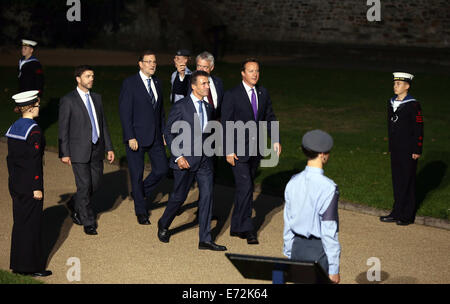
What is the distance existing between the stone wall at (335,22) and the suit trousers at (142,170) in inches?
934

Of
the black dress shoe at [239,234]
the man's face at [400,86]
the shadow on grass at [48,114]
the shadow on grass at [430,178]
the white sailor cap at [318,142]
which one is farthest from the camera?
the shadow on grass at [48,114]

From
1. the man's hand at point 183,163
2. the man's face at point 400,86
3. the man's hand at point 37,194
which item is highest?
the man's face at point 400,86

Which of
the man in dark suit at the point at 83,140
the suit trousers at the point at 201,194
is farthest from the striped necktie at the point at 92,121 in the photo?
the suit trousers at the point at 201,194

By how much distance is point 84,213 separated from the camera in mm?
9000

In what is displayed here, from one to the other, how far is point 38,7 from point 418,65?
15701 millimetres

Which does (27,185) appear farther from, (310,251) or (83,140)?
(310,251)

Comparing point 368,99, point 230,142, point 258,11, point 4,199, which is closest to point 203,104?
point 230,142

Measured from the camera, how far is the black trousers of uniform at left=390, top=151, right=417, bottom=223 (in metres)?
9.62

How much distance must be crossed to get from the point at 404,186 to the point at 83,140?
390 centimetres

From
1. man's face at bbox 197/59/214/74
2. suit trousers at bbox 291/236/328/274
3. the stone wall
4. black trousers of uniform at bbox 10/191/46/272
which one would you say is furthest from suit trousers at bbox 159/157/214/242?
the stone wall

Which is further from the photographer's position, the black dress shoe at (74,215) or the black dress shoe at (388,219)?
the black dress shoe at (388,219)

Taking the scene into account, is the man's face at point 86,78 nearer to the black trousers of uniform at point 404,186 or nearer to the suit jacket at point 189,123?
the suit jacket at point 189,123

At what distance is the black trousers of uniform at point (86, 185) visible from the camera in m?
9.01

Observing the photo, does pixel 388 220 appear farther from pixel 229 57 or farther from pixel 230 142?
pixel 229 57
